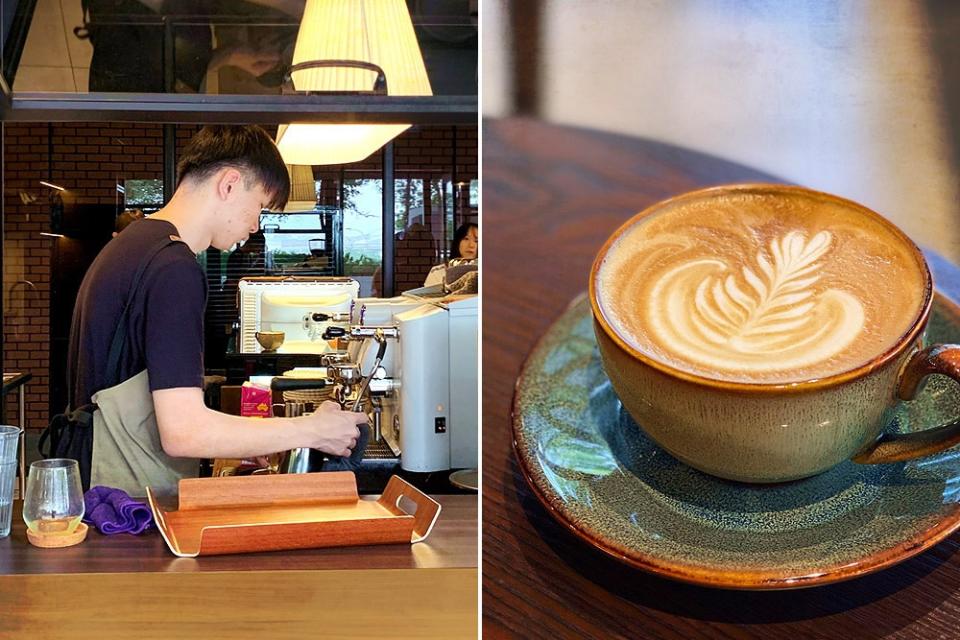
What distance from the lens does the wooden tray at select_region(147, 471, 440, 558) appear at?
136 centimetres

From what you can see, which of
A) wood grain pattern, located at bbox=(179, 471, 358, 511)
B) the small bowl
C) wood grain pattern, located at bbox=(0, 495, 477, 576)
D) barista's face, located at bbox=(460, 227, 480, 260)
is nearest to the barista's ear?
wood grain pattern, located at bbox=(179, 471, 358, 511)

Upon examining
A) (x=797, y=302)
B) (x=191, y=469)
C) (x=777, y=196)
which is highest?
(x=777, y=196)

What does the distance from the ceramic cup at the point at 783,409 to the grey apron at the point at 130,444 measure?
1.02 m

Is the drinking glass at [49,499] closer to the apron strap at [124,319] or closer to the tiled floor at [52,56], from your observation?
the apron strap at [124,319]

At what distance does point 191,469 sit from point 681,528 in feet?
3.57

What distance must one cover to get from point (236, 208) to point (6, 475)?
671 mm

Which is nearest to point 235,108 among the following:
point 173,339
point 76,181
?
point 173,339

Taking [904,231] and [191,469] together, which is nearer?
[904,231]

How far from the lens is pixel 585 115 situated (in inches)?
48.2

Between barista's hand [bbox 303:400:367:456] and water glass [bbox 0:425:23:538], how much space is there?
50cm

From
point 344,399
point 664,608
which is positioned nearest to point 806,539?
point 664,608

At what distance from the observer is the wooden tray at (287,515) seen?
4.46 ft

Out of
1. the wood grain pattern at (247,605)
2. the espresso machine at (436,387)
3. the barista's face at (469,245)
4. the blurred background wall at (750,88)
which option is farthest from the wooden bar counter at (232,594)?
the barista's face at (469,245)

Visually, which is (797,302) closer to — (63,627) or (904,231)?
(904,231)
